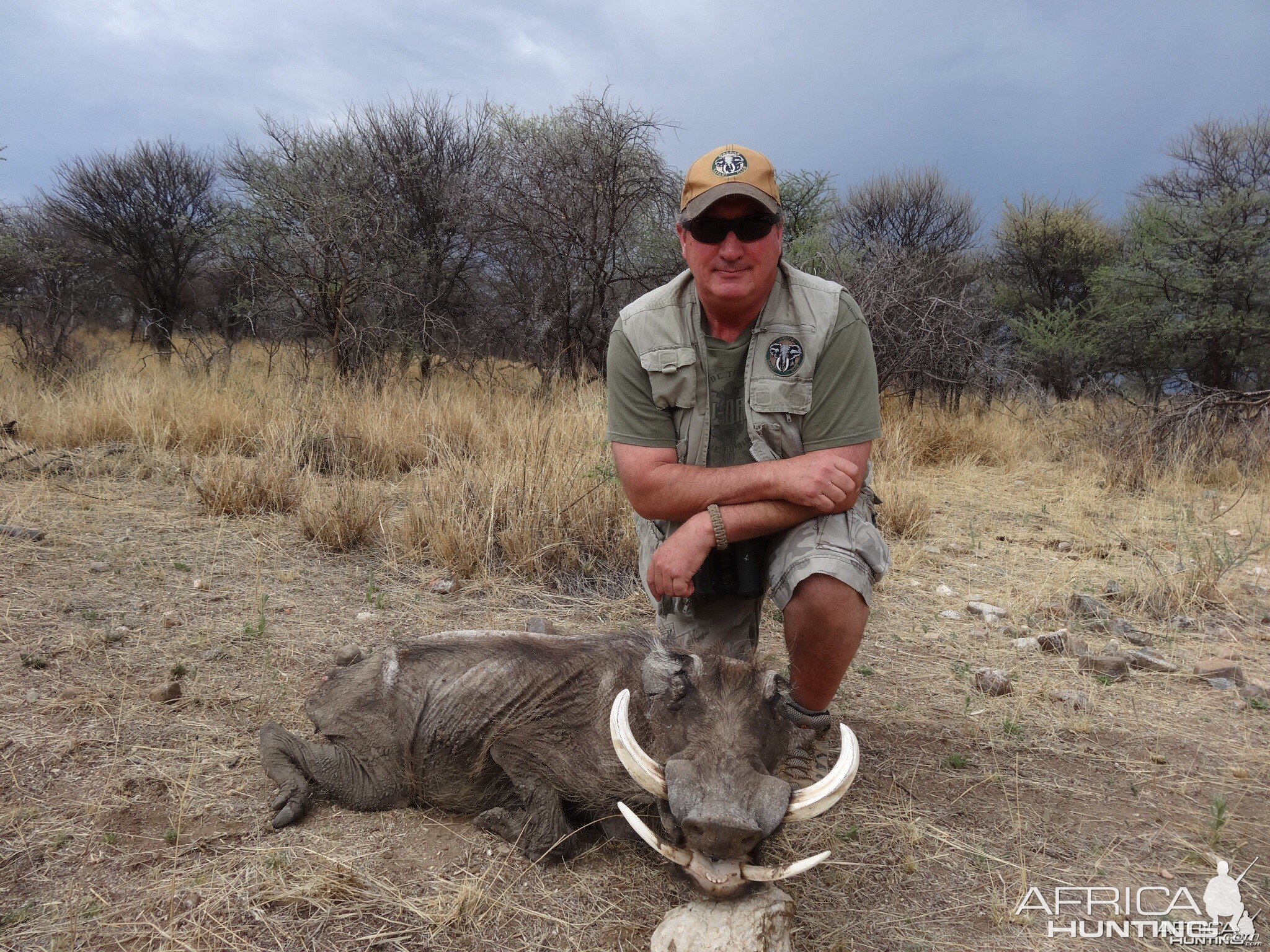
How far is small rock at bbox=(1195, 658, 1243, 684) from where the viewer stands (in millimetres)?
3498

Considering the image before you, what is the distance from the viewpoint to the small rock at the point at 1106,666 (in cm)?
352

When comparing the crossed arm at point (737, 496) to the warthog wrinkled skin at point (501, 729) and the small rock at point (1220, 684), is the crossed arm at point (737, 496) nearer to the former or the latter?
the warthog wrinkled skin at point (501, 729)

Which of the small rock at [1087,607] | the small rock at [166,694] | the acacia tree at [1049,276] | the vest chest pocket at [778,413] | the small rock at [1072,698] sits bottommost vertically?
the small rock at [166,694]

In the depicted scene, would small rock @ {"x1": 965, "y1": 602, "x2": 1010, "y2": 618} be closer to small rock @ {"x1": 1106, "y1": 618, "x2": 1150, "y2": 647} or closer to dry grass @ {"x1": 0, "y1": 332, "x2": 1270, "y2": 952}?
dry grass @ {"x1": 0, "y1": 332, "x2": 1270, "y2": 952}

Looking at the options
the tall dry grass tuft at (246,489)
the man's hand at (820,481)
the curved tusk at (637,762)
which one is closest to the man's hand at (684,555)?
the man's hand at (820,481)

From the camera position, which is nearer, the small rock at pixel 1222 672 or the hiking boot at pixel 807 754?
the hiking boot at pixel 807 754

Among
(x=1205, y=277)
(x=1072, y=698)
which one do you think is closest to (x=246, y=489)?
(x=1072, y=698)

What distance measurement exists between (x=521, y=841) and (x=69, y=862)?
1.15 meters

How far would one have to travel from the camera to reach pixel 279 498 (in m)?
5.09

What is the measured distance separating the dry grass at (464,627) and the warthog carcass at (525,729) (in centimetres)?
10

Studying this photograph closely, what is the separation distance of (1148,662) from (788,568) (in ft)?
7.09

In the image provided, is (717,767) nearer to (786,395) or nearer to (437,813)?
(437,813)

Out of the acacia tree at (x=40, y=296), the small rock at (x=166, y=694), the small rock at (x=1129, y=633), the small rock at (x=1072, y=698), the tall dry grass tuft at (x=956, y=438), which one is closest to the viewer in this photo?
the small rock at (x=166, y=694)

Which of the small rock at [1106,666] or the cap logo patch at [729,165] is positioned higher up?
the cap logo patch at [729,165]
